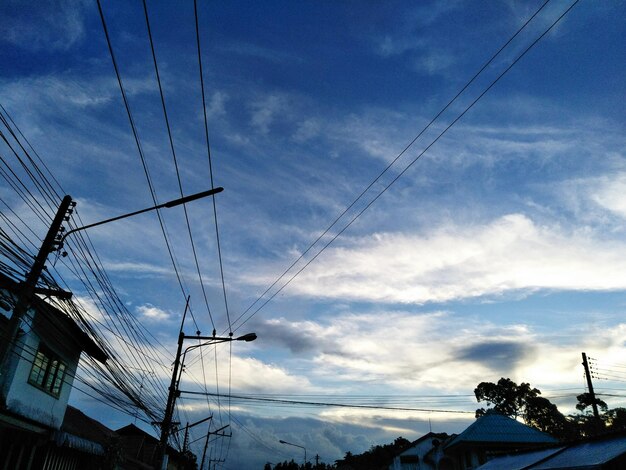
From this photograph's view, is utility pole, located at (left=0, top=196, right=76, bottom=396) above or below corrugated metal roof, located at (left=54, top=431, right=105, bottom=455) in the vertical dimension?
above

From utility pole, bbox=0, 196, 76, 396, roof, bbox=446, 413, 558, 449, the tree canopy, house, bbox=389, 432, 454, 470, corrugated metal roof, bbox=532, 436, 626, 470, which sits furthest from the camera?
the tree canopy

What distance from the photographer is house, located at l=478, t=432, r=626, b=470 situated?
32.3 feet

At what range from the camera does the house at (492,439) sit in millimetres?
25969

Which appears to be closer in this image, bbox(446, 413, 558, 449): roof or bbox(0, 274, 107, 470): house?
bbox(0, 274, 107, 470): house

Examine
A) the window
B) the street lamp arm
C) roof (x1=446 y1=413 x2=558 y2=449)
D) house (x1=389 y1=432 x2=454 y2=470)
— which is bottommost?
house (x1=389 y1=432 x2=454 y2=470)

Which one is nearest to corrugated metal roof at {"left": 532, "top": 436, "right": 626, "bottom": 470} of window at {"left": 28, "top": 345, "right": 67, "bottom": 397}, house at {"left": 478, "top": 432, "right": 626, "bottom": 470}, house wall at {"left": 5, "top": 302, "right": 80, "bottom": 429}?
house at {"left": 478, "top": 432, "right": 626, "bottom": 470}

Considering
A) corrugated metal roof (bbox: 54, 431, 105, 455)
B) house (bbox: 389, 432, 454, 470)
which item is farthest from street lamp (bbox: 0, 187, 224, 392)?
house (bbox: 389, 432, 454, 470)

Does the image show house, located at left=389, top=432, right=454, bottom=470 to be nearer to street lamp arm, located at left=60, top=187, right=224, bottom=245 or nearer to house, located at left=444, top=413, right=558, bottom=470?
house, located at left=444, top=413, right=558, bottom=470

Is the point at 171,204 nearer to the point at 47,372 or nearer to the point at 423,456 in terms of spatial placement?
the point at 47,372

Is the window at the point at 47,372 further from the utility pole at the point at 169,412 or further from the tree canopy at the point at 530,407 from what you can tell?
the tree canopy at the point at 530,407

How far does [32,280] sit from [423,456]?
39926 mm

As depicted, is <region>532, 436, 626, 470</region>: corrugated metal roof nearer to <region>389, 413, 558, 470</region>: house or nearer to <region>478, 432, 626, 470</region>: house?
<region>478, 432, 626, 470</region>: house

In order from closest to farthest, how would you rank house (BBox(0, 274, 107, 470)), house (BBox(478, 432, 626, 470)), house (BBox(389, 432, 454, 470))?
house (BBox(478, 432, 626, 470)) < house (BBox(0, 274, 107, 470)) < house (BBox(389, 432, 454, 470))

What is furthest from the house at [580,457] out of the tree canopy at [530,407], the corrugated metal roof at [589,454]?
the tree canopy at [530,407]
